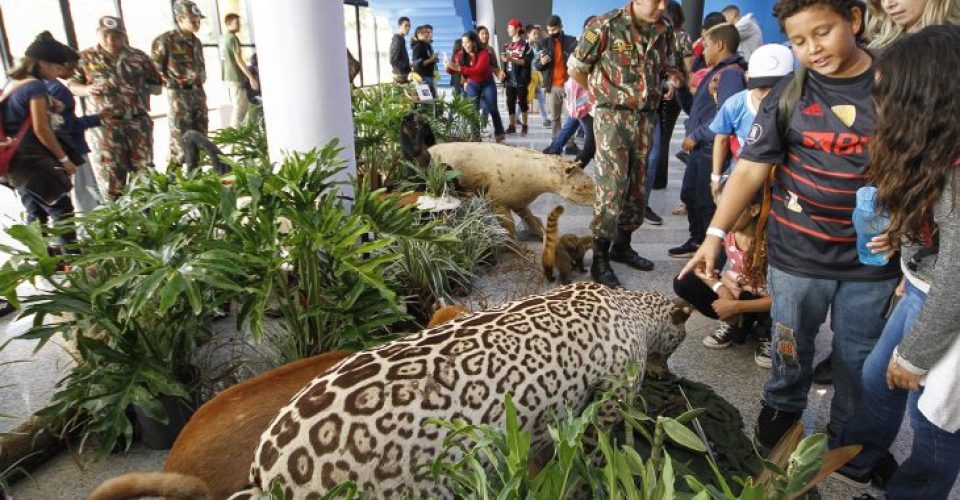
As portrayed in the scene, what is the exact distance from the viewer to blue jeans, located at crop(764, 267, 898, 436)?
86.4 inches

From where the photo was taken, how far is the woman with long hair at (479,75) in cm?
1103

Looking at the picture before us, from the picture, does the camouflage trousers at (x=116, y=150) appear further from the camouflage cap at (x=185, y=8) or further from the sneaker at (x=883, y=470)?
the sneaker at (x=883, y=470)

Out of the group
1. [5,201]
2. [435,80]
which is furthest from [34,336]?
[435,80]

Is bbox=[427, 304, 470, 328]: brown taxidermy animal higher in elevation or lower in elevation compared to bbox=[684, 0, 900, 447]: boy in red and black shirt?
lower

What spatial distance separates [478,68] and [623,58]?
7130 mm

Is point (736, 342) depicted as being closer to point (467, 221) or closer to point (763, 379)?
point (763, 379)

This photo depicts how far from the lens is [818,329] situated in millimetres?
2299

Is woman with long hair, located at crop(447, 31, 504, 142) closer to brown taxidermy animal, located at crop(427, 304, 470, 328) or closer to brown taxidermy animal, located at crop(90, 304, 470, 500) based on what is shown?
brown taxidermy animal, located at crop(427, 304, 470, 328)

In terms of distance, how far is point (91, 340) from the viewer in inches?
95.2

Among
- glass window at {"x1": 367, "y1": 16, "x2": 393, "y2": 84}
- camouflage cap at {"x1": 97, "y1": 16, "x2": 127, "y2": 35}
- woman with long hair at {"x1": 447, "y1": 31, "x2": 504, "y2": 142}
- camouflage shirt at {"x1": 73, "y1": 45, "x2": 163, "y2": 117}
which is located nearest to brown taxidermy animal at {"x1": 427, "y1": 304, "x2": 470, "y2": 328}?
camouflage shirt at {"x1": 73, "y1": 45, "x2": 163, "y2": 117}

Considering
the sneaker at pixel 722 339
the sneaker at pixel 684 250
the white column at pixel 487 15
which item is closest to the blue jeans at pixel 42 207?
the sneaker at pixel 722 339

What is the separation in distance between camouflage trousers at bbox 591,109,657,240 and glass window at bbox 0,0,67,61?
5560mm

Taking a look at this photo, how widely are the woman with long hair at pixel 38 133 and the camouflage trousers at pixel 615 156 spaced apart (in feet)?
12.3

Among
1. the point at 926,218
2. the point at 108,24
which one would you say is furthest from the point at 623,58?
the point at 108,24
